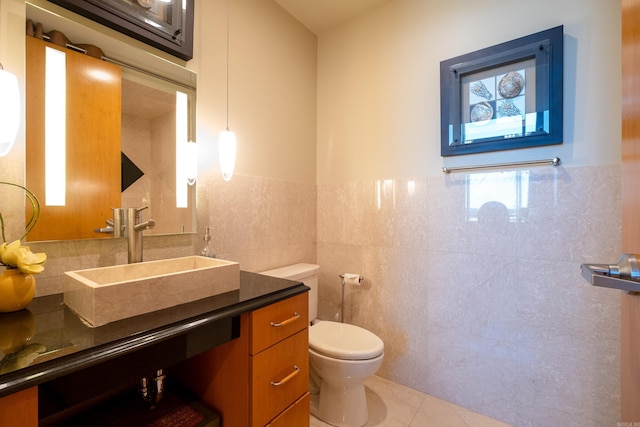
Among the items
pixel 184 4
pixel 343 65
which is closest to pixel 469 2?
pixel 343 65

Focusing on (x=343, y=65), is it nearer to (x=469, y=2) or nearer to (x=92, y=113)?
(x=469, y=2)

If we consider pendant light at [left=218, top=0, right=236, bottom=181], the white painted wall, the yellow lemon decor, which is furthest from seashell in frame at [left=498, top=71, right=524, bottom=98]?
the yellow lemon decor

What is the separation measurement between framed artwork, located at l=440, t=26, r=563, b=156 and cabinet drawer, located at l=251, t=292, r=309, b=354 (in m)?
1.24

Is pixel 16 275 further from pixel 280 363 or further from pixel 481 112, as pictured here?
pixel 481 112

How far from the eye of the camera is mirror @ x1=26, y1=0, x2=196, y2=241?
1.03 metres

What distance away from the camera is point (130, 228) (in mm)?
1105

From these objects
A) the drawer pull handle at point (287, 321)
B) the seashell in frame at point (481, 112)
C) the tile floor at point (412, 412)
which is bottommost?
the tile floor at point (412, 412)

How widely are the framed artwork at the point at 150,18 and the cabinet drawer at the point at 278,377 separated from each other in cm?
140

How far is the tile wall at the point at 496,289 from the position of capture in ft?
4.30

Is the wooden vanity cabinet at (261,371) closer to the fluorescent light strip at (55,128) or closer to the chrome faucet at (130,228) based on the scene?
the chrome faucet at (130,228)

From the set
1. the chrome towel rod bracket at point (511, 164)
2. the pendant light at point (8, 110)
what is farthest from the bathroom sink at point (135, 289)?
→ the chrome towel rod bracket at point (511, 164)

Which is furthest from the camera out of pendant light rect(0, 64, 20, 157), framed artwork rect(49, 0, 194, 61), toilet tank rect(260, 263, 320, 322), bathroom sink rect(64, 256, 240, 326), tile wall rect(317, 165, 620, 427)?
toilet tank rect(260, 263, 320, 322)

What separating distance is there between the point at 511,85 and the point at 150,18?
5.88 ft

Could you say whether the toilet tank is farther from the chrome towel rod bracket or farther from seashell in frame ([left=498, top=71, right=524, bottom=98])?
seashell in frame ([left=498, top=71, right=524, bottom=98])
